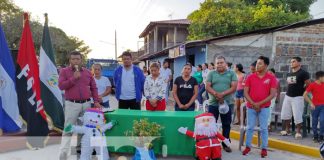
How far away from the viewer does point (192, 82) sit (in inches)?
243

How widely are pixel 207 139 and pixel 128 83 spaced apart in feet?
7.04

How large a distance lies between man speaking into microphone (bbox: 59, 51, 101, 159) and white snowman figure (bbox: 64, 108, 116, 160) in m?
0.21

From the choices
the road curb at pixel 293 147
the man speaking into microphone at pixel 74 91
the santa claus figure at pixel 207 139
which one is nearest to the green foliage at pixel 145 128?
the santa claus figure at pixel 207 139

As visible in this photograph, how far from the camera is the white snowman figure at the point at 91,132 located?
5.12 m

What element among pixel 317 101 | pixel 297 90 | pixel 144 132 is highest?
pixel 297 90

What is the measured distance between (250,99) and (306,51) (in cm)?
782

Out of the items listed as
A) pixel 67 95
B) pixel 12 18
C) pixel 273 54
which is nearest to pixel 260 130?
pixel 67 95

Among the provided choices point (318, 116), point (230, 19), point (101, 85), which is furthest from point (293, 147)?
point (230, 19)

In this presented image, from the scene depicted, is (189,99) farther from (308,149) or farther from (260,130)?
(308,149)

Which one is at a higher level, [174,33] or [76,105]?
[174,33]

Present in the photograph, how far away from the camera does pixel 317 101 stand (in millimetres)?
6629

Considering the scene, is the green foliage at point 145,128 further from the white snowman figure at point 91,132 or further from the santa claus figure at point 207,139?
the santa claus figure at point 207,139

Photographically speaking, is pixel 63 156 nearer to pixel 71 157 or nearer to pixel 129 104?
pixel 71 157

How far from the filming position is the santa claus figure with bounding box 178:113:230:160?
198 inches
